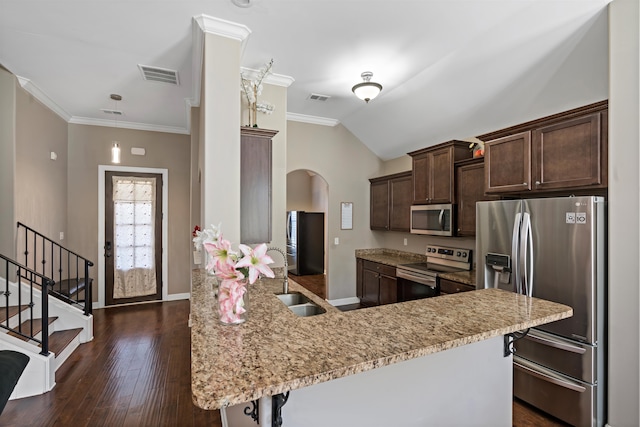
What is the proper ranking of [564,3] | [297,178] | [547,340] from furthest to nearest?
[297,178] < [547,340] < [564,3]

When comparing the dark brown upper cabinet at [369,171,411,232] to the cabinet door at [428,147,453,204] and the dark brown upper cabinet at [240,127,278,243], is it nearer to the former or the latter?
the cabinet door at [428,147,453,204]

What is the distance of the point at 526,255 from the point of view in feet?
8.34

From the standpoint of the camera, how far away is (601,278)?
7.22ft

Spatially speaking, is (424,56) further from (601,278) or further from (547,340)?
(547,340)

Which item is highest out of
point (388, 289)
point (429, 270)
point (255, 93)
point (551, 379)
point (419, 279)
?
point (255, 93)

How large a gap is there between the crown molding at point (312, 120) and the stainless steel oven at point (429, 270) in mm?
2522

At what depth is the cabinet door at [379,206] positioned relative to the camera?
5152 millimetres

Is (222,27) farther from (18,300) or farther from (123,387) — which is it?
(18,300)

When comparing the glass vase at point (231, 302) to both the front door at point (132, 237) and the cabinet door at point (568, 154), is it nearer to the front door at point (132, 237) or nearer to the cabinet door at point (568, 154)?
the cabinet door at point (568, 154)

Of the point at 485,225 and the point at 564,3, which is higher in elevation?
the point at 564,3

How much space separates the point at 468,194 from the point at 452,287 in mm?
1120

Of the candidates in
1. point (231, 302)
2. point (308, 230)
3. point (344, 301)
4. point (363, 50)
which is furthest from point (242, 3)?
point (308, 230)

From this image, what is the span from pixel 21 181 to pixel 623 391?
235 inches

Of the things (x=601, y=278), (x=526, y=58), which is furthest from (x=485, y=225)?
(x=526, y=58)
